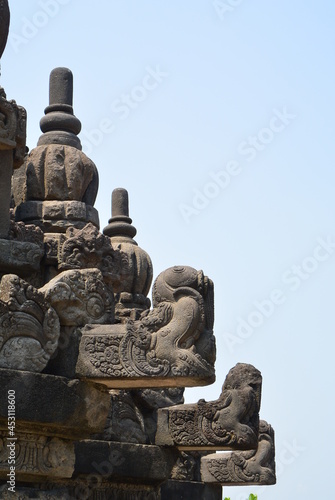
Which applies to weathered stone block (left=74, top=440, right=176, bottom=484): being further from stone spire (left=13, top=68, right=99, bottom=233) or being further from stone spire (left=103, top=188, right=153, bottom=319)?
stone spire (left=13, top=68, right=99, bottom=233)

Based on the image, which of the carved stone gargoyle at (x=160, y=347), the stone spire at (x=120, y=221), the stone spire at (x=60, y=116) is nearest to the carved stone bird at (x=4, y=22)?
the carved stone gargoyle at (x=160, y=347)

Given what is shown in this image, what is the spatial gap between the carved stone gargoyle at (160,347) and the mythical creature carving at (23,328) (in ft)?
1.16

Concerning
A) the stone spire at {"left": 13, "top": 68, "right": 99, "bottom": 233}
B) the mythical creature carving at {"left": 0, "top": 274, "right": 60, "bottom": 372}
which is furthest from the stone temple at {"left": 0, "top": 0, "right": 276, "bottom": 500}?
the stone spire at {"left": 13, "top": 68, "right": 99, "bottom": 233}

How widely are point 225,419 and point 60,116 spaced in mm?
4025

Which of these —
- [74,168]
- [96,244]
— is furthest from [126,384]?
[74,168]

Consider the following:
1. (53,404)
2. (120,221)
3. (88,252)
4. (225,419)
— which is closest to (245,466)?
(225,419)

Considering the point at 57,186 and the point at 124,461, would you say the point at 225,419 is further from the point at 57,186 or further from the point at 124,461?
the point at 57,186

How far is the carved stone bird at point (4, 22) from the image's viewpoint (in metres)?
7.71

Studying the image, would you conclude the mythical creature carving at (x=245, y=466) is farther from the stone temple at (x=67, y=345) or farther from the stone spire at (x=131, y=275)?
the stone temple at (x=67, y=345)

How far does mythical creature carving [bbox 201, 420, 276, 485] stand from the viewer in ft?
43.1

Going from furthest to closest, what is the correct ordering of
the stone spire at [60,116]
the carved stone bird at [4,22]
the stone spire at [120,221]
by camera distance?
the stone spire at [120,221] < the stone spire at [60,116] < the carved stone bird at [4,22]

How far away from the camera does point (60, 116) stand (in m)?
12.2

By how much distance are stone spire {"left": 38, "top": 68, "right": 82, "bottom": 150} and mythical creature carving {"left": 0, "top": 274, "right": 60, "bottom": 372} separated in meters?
4.87

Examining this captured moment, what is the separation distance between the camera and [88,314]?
7777 mm
